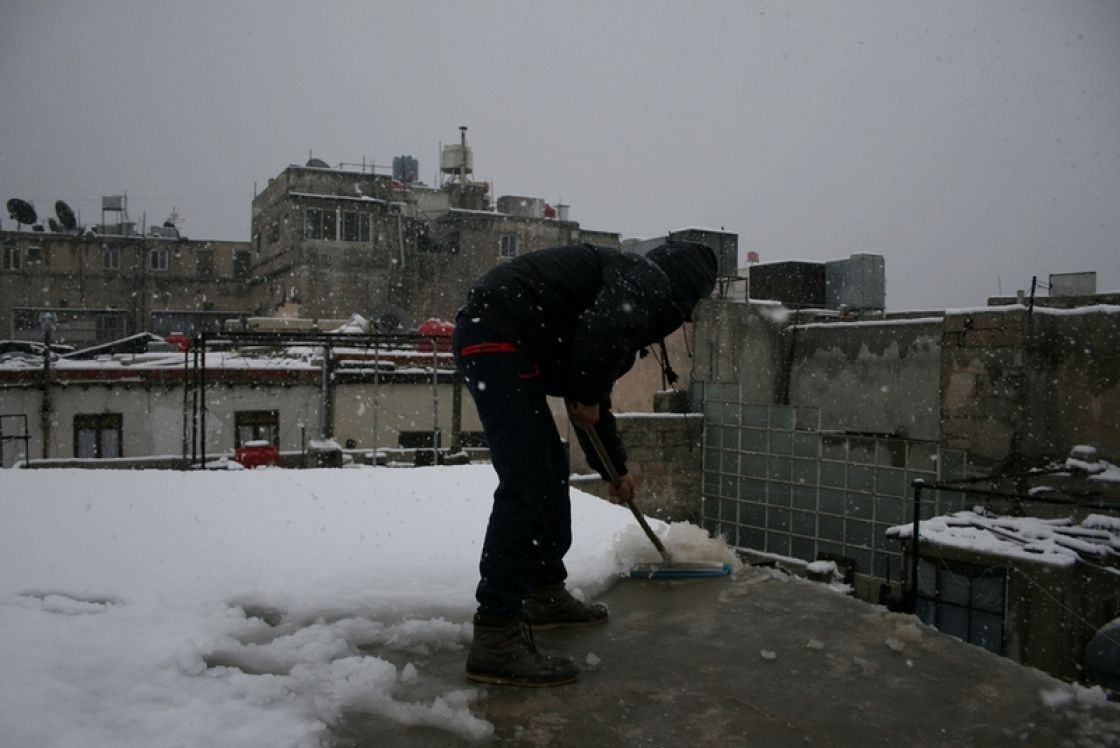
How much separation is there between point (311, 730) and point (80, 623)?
1.06m

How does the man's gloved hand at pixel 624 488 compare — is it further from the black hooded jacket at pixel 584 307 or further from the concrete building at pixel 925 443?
the concrete building at pixel 925 443

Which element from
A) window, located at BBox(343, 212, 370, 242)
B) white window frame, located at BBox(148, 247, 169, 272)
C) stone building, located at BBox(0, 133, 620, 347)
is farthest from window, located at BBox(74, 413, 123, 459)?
white window frame, located at BBox(148, 247, 169, 272)

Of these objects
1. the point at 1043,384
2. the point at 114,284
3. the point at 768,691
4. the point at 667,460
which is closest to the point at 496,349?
the point at 768,691

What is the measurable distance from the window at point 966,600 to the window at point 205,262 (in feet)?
135

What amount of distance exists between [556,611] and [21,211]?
44746 millimetres

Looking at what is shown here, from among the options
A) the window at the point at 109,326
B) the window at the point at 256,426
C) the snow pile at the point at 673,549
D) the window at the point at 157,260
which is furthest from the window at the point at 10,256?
the snow pile at the point at 673,549

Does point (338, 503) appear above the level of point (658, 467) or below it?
above

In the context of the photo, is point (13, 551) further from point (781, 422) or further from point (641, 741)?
point (781, 422)

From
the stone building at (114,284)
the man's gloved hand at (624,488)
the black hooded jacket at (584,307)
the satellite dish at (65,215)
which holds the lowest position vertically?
the man's gloved hand at (624,488)

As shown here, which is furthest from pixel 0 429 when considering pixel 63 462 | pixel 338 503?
pixel 338 503

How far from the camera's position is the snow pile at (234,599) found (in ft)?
6.15

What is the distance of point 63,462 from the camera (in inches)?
552

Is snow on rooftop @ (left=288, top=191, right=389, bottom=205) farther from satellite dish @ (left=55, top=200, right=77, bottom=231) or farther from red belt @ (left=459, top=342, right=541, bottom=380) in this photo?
red belt @ (left=459, top=342, right=541, bottom=380)

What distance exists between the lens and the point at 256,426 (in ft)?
61.4
